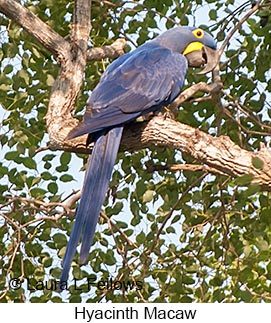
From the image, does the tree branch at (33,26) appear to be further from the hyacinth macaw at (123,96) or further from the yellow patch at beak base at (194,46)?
the yellow patch at beak base at (194,46)

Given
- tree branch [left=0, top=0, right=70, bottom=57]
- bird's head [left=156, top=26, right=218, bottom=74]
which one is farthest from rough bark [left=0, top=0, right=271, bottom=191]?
bird's head [left=156, top=26, right=218, bottom=74]

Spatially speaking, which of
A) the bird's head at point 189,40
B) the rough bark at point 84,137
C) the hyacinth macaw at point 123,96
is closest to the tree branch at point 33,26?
the rough bark at point 84,137

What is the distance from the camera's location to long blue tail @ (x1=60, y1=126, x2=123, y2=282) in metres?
2.47

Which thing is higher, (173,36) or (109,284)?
(173,36)

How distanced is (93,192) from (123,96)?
0.34 meters

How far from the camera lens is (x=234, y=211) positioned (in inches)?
109

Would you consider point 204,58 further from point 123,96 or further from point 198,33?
point 123,96

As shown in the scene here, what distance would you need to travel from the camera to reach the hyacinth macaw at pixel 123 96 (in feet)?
8.20

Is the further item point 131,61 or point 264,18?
point 264,18

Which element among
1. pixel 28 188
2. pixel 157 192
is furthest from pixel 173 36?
pixel 28 188

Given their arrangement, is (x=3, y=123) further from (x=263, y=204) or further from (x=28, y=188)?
(x=263, y=204)

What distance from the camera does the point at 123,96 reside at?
2.72 meters

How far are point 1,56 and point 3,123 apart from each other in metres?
0.22

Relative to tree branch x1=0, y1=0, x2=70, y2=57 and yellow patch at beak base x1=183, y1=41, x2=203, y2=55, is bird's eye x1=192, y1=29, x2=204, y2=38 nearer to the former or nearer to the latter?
yellow patch at beak base x1=183, y1=41, x2=203, y2=55
